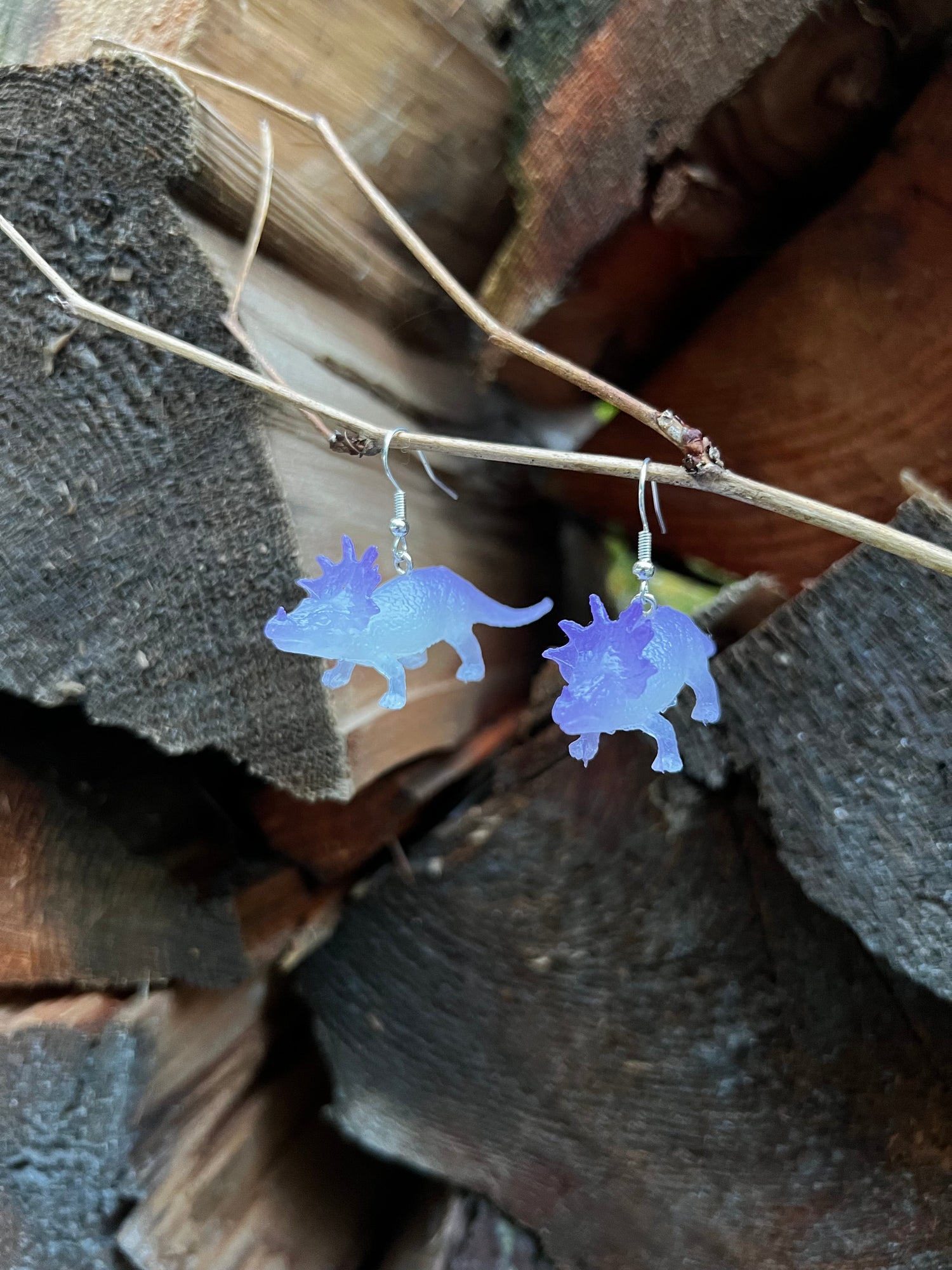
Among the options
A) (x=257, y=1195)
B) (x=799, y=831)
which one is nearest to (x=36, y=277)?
(x=799, y=831)

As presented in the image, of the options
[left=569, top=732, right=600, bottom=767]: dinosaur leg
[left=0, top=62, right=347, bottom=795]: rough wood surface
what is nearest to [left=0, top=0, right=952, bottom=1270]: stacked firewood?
[left=0, top=62, right=347, bottom=795]: rough wood surface

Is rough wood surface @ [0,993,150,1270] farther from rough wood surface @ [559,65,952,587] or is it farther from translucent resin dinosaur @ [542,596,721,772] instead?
rough wood surface @ [559,65,952,587]

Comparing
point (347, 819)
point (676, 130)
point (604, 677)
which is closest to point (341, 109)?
point (676, 130)

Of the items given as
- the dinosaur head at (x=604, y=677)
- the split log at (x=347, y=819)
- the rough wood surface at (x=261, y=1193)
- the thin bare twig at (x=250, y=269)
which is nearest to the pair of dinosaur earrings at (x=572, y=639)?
the dinosaur head at (x=604, y=677)

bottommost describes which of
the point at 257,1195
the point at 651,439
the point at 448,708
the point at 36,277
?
the point at 257,1195

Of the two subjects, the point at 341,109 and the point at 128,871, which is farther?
the point at 128,871

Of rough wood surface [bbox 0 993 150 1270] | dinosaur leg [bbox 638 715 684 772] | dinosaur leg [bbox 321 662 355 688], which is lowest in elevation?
rough wood surface [bbox 0 993 150 1270]

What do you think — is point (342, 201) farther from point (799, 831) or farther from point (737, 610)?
point (799, 831)

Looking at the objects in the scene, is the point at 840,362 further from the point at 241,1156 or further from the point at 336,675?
the point at 241,1156
